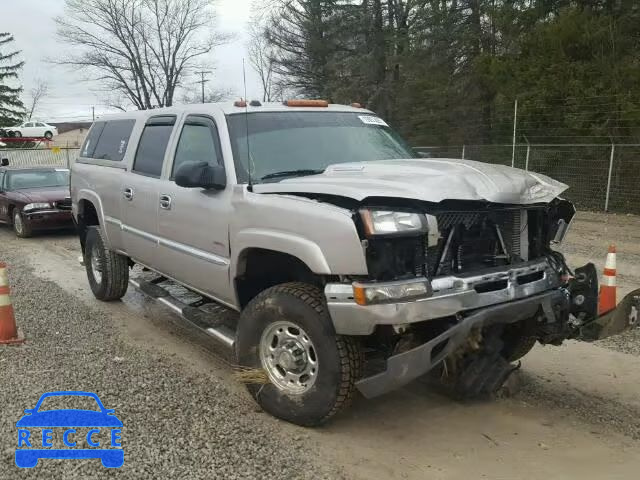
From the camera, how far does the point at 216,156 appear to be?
474 cm

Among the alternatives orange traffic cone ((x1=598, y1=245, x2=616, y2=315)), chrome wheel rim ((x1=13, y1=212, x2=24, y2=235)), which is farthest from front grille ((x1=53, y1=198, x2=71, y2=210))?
orange traffic cone ((x1=598, y1=245, x2=616, y2=315))

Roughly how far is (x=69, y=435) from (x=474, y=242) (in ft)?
9.00

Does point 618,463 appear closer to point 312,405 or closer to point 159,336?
point 312,405

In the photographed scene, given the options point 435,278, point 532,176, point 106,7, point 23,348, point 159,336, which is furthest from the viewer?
point 106,7

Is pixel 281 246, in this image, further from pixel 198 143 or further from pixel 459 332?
pixel 198 143

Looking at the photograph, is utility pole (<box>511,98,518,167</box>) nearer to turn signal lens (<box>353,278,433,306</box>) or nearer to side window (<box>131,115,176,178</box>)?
side window (<box>131,115,176,178</box>)

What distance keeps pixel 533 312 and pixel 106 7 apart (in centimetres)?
4646

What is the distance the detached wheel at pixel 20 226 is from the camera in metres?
12.8

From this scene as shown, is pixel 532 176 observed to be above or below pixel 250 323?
above

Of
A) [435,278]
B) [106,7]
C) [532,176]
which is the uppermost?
[106,7]

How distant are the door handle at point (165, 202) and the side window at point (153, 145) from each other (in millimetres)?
316

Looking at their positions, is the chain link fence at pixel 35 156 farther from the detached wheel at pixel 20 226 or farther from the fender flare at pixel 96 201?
the fender flare at pixel 96 201

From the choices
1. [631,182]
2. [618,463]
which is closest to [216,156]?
[618,463]

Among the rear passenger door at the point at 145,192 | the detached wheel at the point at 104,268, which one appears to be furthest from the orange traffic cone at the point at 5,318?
the detached wheel at the point at 104,268
